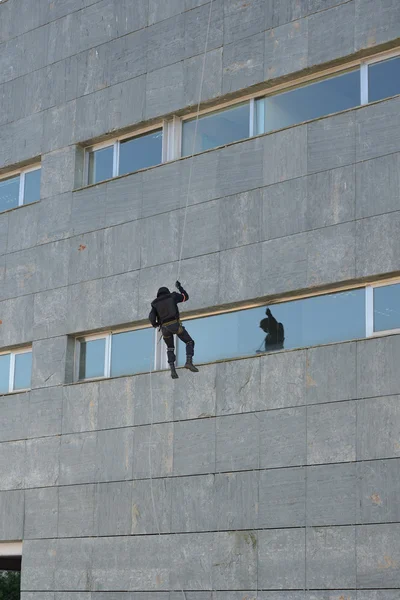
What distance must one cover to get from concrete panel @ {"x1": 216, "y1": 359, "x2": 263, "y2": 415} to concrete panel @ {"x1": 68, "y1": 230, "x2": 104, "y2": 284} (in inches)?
144

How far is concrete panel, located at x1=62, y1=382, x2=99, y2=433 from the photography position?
20.9 meters

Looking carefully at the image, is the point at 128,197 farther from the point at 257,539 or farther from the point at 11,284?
the point at 257,539

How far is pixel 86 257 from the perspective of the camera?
21.9m

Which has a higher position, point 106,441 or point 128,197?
point 128,197

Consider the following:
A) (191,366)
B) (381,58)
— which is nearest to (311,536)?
(191,366)

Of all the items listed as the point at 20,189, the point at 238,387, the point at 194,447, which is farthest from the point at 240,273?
the point at 20,189

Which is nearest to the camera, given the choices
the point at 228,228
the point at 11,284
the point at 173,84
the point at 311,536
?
the point at 311,536

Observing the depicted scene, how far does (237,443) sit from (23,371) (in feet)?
19.8

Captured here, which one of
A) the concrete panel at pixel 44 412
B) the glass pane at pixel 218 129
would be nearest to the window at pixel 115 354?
the concrete panel at pixel 44 412

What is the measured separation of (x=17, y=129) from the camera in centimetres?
2403

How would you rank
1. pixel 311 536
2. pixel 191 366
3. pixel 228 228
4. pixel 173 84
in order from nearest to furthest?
pixel 311 536, pixel 191 366, pixel 228 228, pixel 173 84

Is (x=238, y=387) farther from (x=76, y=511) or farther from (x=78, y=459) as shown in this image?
(x=76, y=511)

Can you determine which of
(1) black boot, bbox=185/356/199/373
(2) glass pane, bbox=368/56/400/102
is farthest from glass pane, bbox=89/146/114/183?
(2) glass pane, bbox=368/56/400/102

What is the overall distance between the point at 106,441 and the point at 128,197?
4534mm
